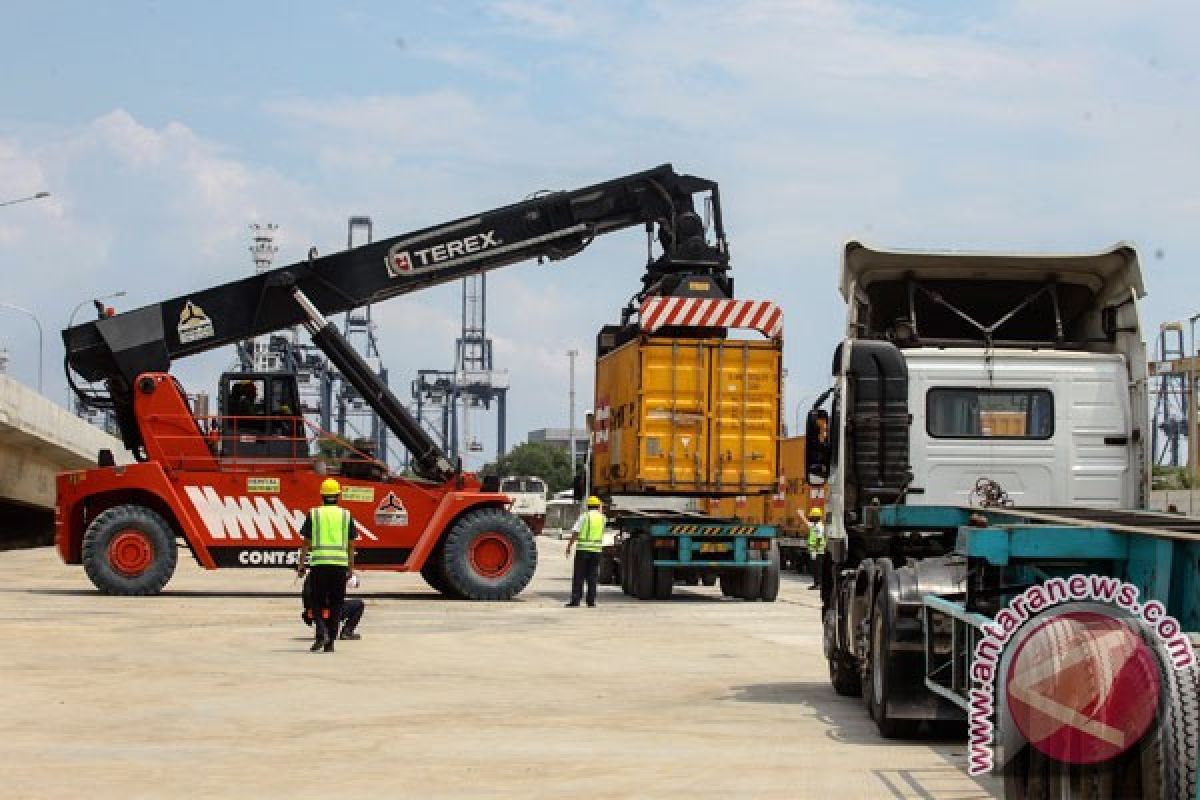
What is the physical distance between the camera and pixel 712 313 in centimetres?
2748

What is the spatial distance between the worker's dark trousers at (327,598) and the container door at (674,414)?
30.9ft

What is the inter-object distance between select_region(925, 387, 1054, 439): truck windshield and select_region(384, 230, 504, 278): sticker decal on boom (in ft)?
49.7

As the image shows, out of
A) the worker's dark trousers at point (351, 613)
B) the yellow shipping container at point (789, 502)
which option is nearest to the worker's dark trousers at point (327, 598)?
the worker's dark trousers at point (351, 613)

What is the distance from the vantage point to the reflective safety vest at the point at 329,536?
1819 centimetres

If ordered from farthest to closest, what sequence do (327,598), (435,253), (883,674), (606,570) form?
(606,570) < (435,253) < (327,598) < (883,674)

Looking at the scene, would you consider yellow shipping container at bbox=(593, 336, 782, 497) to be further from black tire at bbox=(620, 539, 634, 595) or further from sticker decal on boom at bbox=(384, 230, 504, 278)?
sticker decal on boom at bbox=(384, 230, 504, 278)

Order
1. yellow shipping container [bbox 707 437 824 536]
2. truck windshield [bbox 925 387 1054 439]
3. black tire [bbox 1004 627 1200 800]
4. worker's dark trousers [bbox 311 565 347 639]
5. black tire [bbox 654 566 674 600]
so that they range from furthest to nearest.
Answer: yellow shipping container [bbox 707 437 824 536], black tire [bbox 654 566 674 600], worker's dark trousers [bbox 311 565 347 639], truck windshield [bbox 925 387 1054 439], black tire [bbox 1004 627 1200 800]

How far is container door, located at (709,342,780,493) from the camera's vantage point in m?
27.4

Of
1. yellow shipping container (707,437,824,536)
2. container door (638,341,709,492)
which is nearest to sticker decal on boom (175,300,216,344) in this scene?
container door (638,341,709,492)

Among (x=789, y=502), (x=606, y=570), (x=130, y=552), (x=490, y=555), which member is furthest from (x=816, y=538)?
(x=130, y=552)

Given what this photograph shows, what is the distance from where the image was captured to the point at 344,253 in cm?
2817

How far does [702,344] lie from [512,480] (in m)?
51.9

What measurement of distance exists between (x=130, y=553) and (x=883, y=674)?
1607 cm

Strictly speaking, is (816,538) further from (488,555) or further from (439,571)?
(439,571)
